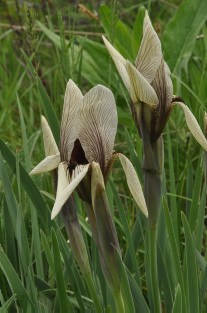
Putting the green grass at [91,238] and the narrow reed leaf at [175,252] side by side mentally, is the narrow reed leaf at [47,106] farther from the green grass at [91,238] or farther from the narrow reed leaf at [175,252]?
the narrow reed leaf at [175,252]

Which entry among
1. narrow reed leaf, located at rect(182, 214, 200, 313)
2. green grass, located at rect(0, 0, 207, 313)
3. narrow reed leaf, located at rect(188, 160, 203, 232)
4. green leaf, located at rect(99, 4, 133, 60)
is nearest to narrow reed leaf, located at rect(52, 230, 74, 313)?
green grass, located at rect(0, 0, 207, 313)

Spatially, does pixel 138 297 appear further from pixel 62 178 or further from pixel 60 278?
pixel 62 178

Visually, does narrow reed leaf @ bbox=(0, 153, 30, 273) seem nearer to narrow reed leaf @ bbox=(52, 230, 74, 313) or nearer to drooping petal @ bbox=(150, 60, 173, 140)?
narrow reed leaf @ bbox=(52, 230, 74, 313)

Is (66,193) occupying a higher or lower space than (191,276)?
higher

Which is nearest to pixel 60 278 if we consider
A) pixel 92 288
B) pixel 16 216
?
pixel 92 288

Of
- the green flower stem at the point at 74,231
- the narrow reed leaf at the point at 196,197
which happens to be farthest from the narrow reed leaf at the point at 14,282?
the narrow reed leaf at the point at 196,197

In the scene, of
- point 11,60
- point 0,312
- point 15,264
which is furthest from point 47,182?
point 11,60

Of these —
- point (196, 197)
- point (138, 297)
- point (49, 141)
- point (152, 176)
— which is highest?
point (49, 141)
